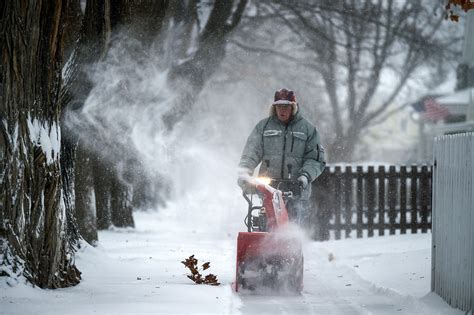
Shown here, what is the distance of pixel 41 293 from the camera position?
23.0ft

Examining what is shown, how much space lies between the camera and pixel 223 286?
8172mm

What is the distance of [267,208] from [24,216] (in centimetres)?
237

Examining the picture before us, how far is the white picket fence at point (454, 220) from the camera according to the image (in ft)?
21.7

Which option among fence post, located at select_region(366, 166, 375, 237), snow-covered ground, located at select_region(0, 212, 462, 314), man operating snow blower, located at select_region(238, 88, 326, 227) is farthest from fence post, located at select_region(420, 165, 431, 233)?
man operating snow blower, located at select_region(238, 88, 326, 227)

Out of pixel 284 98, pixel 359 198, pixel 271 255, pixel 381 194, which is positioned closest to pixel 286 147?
pixel 284 98

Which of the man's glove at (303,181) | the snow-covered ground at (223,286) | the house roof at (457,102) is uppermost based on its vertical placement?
the house roof at (457,102)

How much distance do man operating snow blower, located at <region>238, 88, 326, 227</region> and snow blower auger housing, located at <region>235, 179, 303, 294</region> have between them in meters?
0.73

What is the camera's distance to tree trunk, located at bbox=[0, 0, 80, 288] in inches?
266

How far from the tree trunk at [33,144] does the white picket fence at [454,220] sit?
3472 millimetres

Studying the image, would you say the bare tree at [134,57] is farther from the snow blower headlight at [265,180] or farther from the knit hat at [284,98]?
the snow blower headlight at [265,180]

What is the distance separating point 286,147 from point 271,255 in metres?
1.34

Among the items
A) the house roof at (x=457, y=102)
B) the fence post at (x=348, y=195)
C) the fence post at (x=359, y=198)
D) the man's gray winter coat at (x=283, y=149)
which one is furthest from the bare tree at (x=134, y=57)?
the house roof at (x=457, y=102)

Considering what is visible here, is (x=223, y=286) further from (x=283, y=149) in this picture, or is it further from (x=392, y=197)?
(x=392, y=197)

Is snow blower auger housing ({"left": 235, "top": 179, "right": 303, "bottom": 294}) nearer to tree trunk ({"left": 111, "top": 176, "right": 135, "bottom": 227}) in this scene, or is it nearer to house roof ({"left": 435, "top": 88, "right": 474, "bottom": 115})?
tree trunk ({"left": 111, "top": 176, "right": 135, "bottom": 227})
